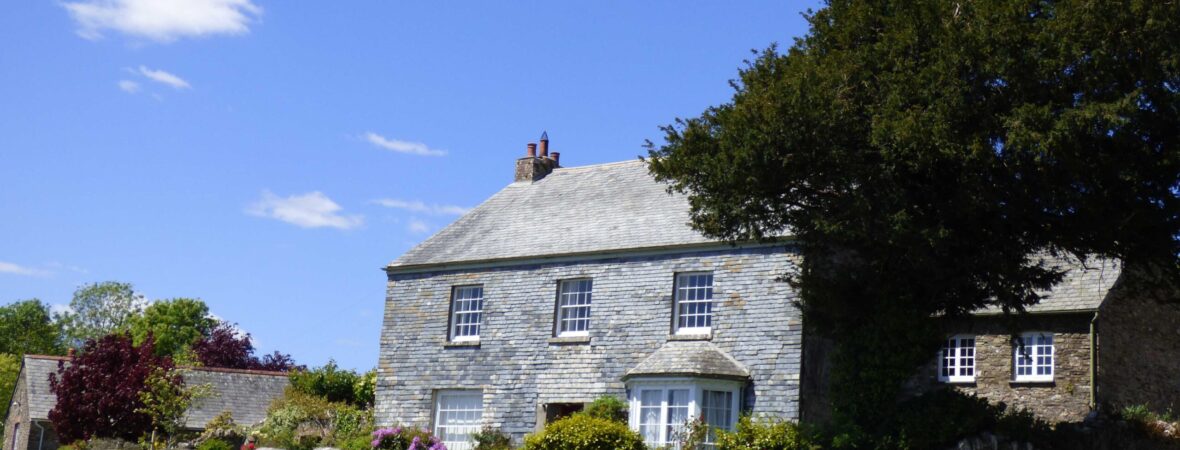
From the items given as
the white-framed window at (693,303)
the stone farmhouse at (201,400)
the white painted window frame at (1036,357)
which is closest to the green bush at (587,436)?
the white-framed window at (693,303)

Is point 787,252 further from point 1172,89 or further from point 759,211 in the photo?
point 1172,89

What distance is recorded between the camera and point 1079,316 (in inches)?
1227

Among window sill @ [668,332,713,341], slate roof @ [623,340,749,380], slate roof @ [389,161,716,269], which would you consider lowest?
slate roof @ [623,340,749,380]

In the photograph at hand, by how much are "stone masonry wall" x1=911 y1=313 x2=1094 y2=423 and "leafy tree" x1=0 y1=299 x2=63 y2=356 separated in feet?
225

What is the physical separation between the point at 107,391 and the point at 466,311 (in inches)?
522

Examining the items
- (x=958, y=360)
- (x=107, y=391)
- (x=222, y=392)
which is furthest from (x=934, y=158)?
(x=222, y=392)

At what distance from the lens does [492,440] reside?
101ft

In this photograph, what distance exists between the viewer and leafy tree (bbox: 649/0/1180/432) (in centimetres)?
2105

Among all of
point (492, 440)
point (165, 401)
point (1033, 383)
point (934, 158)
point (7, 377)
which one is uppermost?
point (934, 158)

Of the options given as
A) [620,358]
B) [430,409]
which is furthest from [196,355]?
[620,358]

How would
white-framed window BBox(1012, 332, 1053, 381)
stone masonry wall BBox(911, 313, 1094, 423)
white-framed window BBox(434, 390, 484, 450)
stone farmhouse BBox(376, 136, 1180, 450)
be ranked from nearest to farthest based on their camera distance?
stone farmhouse BBox(376, 136, 1180, 450) < stone masonry wall BBox(911, 313, 1094, 423) < white-framed window BBox(1012, 332, 1053, 381) < white-framed window BBox(434, 390, 484, 450)

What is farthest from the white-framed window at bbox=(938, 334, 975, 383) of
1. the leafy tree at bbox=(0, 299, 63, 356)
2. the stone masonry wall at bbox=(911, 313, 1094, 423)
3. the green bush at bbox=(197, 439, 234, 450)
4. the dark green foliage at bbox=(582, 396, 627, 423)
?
the leafy tree at bbox=(0, 299, 63, 356)

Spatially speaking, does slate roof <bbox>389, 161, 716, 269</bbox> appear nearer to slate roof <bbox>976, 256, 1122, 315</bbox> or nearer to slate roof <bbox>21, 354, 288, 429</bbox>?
slate roof <bbox>976, 256, 1122, 315</bbox>

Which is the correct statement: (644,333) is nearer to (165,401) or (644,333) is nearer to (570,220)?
(570,220)
